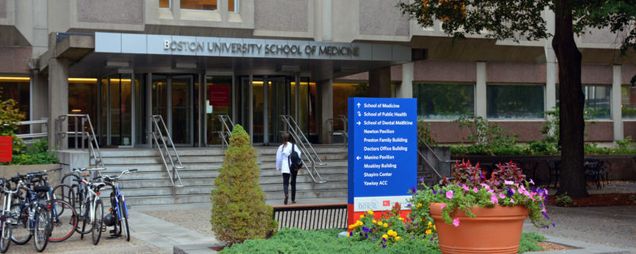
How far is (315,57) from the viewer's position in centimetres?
2192

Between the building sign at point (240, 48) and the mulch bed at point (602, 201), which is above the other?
the building sign at point (240, 48)

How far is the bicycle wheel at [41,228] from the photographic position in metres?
11.5

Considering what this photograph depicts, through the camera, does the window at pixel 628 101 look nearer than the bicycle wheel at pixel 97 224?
No

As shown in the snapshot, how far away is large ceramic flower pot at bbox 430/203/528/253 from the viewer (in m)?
7.85

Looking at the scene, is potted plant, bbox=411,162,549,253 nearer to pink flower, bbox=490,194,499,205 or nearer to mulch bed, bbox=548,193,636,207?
pink flower, bbox=490,194,499,205

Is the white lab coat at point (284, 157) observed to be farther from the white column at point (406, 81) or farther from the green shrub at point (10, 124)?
the white column at point (406, 81)

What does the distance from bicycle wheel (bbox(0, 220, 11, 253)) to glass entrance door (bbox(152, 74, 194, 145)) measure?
1431cm

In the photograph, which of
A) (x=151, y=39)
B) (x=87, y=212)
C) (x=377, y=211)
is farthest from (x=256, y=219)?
(x=151, y=39)

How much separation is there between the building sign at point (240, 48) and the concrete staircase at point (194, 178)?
2.73m

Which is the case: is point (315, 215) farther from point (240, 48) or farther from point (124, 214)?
point (240, 48)

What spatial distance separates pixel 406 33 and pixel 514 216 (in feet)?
71.7

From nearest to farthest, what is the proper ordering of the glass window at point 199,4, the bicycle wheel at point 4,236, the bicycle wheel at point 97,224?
the bicycle wheel at point 4,236
the bicycle wheel at point 97,224
the glass window at point 199,4

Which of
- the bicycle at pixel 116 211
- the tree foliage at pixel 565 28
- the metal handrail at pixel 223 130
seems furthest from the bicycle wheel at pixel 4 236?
the metal handrail at pixel 223 130

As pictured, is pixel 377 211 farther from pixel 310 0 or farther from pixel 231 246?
pixel 310 0
